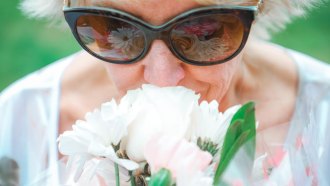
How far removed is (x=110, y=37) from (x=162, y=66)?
0.40 feet

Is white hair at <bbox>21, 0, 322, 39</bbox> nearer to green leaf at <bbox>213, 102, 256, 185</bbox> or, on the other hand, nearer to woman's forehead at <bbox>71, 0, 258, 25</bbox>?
woman's forehead at <bbox>71, 0, 258, 25</bbox>

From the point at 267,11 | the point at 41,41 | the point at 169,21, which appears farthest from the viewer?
the point at 41,41

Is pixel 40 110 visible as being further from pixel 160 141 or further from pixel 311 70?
pixel 160 141

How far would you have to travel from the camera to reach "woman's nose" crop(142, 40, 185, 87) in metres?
1.21

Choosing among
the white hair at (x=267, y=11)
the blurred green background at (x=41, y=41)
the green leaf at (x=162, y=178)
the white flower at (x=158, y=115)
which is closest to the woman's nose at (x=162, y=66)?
the white hair at (x=267, y=11)

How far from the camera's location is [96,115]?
85 cm

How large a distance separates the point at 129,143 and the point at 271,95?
1013 millimetres

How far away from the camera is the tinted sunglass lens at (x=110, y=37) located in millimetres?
1209

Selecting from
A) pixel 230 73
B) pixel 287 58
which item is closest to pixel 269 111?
pixel 287 58

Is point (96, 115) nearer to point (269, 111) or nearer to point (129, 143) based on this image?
point (129, 143)

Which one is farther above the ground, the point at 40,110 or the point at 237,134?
the point at 237,134

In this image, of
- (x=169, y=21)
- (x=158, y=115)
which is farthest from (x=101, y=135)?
(x=169, y=21)

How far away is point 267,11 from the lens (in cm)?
141

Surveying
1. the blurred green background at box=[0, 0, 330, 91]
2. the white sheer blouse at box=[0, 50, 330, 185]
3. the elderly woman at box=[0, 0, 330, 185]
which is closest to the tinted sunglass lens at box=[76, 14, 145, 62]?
the elderly woman at box=[0, 0, 330, 185]
